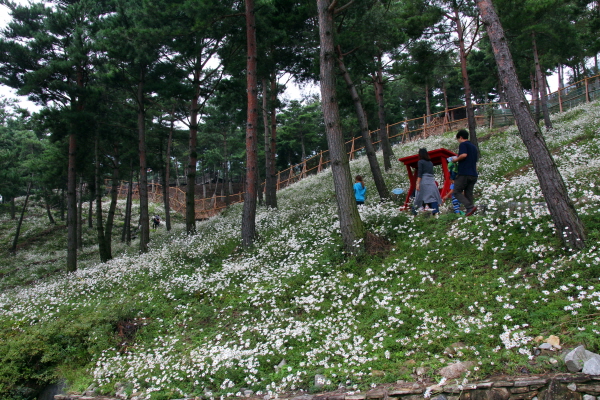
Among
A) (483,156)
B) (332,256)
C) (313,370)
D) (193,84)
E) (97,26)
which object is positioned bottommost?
(313,370)

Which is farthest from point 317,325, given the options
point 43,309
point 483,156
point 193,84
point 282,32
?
point 483,156

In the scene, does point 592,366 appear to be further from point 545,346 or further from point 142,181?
point 142,181

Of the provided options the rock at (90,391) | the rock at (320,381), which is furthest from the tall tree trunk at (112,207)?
the rock at (320,381)

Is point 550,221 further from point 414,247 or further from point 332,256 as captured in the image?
point 332,256

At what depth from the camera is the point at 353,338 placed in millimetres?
5234

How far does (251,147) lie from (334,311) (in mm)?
6247

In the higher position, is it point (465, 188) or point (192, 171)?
point (192, 171)

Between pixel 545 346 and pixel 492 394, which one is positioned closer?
pixel 492 394

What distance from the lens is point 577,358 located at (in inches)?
143

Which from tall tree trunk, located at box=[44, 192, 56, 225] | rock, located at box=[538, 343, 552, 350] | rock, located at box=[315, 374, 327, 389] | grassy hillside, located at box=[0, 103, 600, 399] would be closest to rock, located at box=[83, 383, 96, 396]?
grassy hillside, located at box=[0, 103, 600, 399]

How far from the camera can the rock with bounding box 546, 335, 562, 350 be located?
12.9 feet

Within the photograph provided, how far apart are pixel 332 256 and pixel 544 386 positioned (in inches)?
187

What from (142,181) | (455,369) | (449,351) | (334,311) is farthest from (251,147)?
(455,369)

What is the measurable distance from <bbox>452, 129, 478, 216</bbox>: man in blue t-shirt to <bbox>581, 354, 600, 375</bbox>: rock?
14.4ft
